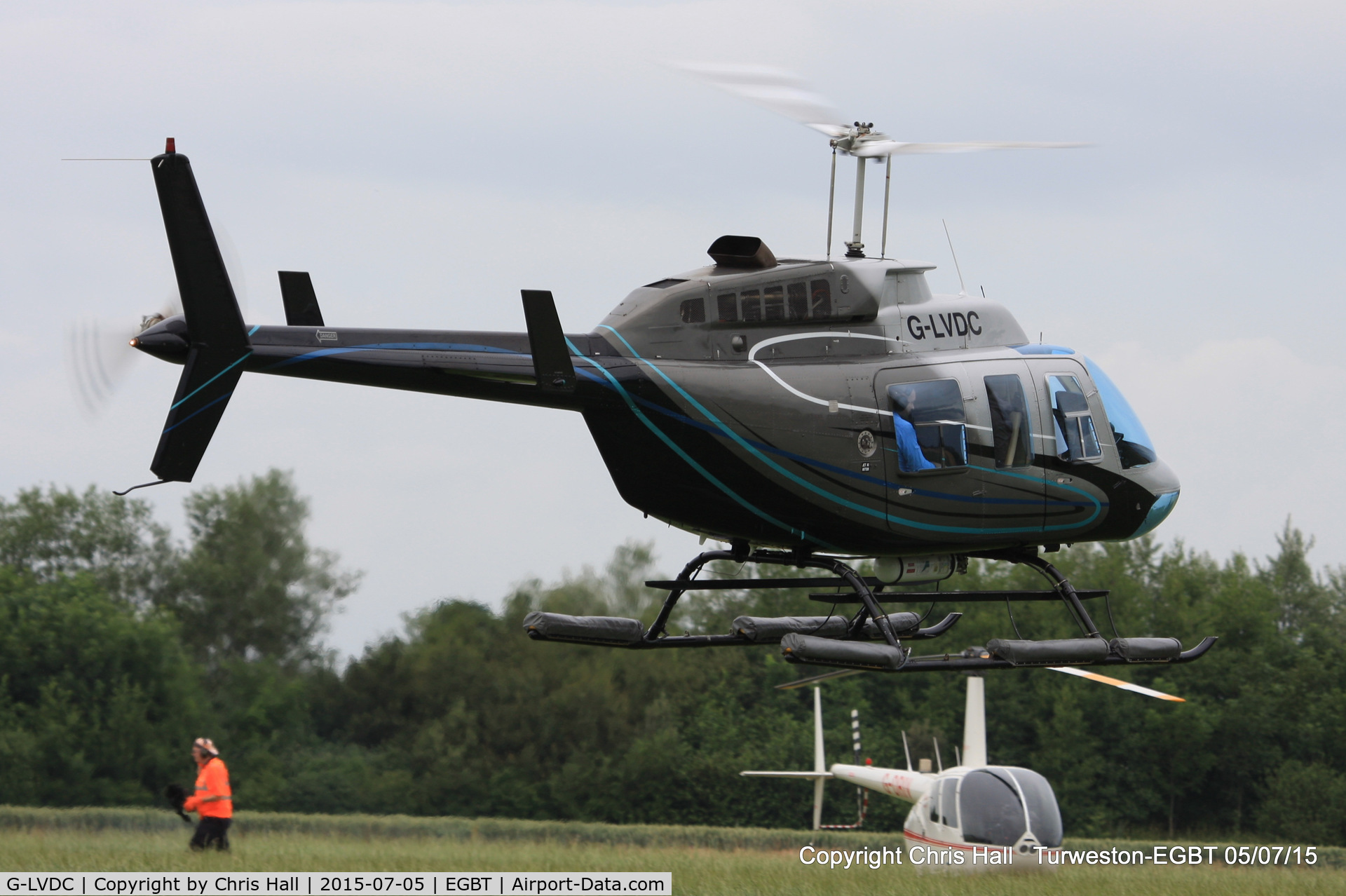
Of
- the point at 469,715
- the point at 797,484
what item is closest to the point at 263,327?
the point at 797,484

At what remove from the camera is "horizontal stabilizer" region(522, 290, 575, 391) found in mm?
10711

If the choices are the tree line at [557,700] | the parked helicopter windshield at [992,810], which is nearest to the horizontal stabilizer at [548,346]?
the parked helicopter windshield at [992,810]

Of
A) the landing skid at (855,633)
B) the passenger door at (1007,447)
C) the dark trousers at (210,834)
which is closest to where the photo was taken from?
the landing skid at (855,633)

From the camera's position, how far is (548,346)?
10781mm

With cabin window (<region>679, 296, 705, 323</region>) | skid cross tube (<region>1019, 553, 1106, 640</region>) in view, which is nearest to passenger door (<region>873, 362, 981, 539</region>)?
skid cross tube (<region>1019, 553, 1106, 640</region>)

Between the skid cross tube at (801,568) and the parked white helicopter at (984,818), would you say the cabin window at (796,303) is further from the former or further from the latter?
the parked white helicopter at (984,818)

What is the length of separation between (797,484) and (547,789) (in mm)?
29661

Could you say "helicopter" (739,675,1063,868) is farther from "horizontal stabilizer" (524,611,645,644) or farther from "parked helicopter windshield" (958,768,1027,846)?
"horizontal stabilizer" (524,611,645,644)

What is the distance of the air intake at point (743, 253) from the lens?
11.8 meters

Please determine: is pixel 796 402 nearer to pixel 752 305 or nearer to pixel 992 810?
pixel 752 305

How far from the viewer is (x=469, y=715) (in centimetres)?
3750

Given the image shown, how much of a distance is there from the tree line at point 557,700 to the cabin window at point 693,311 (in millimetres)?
20630

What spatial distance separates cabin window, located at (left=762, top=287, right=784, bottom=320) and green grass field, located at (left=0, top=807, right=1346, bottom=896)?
6146 millimetres

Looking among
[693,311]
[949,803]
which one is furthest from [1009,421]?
[949,803]
